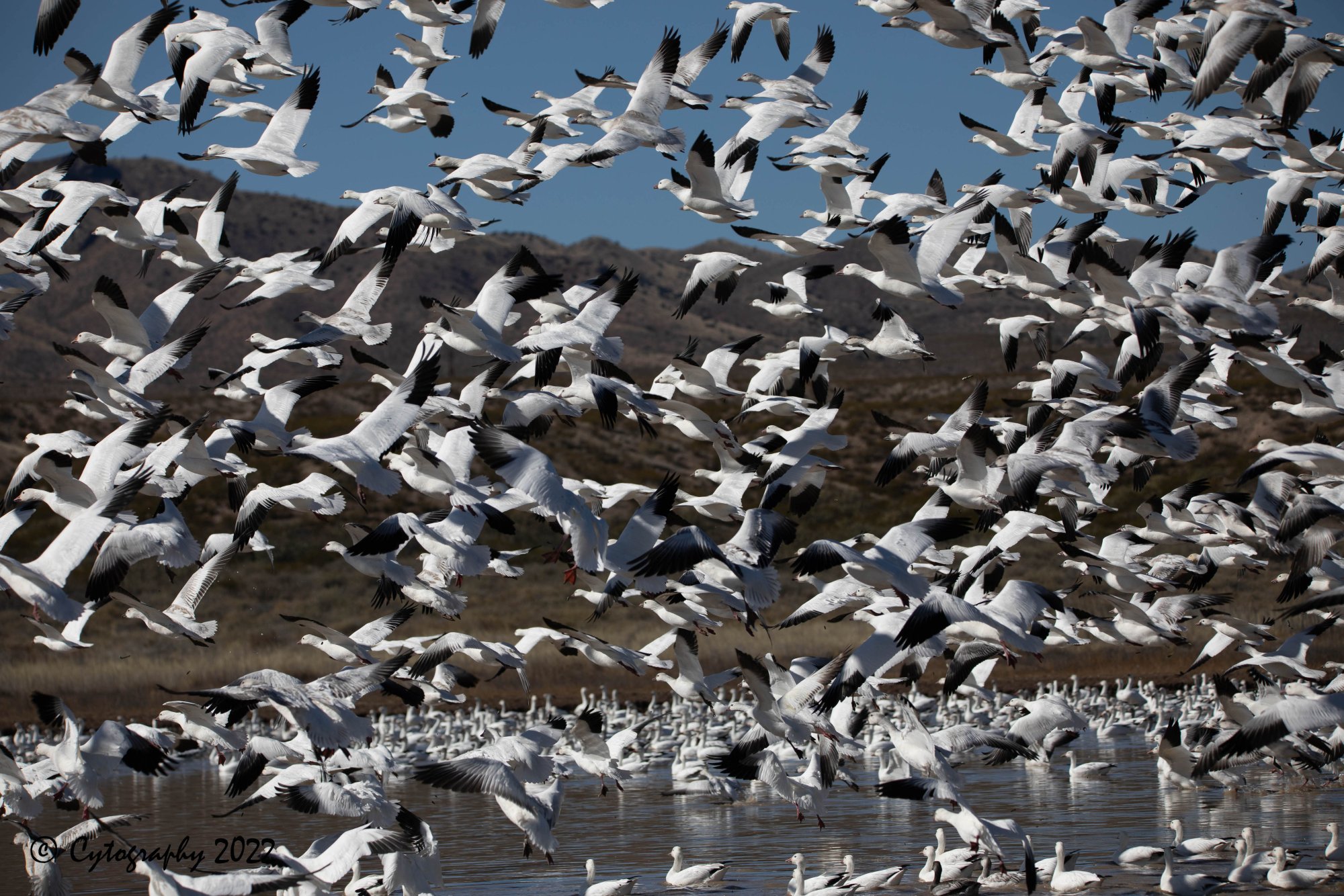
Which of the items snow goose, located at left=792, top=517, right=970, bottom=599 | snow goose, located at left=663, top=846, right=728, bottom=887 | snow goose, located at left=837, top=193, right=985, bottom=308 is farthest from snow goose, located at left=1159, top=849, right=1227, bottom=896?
snow goose, located at left=837, top=193, right=985, bottom=308

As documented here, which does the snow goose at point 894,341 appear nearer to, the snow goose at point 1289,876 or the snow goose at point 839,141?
the snow goose at point 839,141

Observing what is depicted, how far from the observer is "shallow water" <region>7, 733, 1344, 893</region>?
13.8 m

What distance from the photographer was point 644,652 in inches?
510

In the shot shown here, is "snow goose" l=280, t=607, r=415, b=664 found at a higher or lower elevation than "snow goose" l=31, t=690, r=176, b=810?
higher

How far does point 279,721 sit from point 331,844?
19869 mm

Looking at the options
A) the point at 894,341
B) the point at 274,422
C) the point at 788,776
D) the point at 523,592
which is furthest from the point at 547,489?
the point at 523,592

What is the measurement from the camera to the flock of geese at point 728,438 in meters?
10.5

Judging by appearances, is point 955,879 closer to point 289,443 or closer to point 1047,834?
point 1047,834

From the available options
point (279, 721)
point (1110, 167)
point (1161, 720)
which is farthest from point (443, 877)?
point (279, 721)

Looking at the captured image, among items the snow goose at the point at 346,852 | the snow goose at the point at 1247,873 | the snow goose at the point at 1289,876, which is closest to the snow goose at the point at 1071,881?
the snow goose at the point at 1247,873

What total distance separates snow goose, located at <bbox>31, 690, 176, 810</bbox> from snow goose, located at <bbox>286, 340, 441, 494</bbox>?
2.81 m

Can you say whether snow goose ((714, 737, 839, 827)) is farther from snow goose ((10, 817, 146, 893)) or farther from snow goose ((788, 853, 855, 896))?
snow goose ((10, 817, 146, 893))

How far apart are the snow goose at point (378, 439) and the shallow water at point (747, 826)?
4709 mm

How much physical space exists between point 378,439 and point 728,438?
3.48 meters
